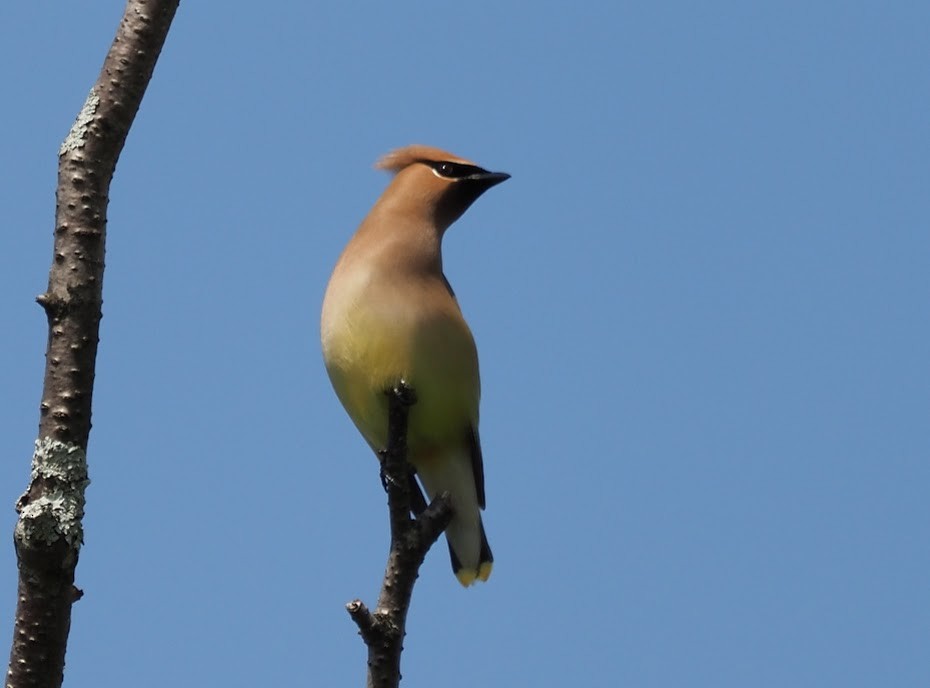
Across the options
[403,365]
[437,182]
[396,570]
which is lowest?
[396,570]

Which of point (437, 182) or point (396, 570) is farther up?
point (437, 182)

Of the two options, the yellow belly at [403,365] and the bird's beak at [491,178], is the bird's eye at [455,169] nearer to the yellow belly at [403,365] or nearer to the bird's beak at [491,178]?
the bird's beak at [491,178]

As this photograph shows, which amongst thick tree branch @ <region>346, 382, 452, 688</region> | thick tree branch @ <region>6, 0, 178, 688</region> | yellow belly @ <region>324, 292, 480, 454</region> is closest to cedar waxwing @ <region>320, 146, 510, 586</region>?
yellow belly @ <region>324, 292, 480, 454</region>

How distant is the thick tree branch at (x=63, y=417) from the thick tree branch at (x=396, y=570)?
68cm

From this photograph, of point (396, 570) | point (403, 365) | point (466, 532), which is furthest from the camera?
point (466, 532)

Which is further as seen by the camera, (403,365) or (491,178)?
(491,178)

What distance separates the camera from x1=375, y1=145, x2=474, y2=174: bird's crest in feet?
17.2

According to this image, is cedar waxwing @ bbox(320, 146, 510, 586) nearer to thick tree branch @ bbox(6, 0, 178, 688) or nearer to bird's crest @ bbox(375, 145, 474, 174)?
bird's crest @ bbox(375, 145, 474, 174)

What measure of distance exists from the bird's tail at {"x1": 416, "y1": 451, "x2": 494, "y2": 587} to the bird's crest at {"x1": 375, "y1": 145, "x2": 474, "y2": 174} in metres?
1.23

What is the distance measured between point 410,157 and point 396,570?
2.44m

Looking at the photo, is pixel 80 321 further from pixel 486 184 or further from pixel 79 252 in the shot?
pixel 486 184

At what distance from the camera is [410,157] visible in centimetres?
530

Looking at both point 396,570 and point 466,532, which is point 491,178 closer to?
point 466,532

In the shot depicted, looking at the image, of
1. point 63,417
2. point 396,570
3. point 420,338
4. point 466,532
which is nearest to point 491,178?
point 420,338
